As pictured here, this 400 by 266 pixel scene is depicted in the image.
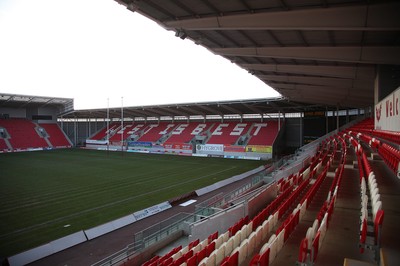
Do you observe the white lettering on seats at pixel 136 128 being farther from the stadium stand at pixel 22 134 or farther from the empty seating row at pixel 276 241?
the empty seating row at pixel 276 241

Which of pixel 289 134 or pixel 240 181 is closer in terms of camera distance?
pixel 240 181

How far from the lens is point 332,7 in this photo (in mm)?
6465

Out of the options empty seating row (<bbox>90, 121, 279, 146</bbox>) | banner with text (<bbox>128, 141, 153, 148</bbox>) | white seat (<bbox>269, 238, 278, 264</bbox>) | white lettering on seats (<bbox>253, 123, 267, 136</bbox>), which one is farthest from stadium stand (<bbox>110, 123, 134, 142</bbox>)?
white seat (<bbox>269, 238, 278, 264</bbox>)

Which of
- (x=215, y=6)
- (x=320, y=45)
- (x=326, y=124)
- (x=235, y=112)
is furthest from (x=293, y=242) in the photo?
(x=235, y=112)

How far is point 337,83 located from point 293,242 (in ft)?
43.0

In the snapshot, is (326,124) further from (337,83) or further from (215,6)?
(215,6)

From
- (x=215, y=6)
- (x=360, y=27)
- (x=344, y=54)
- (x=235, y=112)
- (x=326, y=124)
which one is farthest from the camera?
(x=235, y=112)

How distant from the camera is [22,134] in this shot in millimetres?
52375

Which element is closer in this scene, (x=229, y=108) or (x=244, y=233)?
(x=244, y=233)

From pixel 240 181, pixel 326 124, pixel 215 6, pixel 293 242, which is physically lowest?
pixel 240 181

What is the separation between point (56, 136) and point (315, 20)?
61.8 m

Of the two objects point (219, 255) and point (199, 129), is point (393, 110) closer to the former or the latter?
point (219, 255)

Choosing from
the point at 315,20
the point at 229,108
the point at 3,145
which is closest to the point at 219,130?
the point at 229,108

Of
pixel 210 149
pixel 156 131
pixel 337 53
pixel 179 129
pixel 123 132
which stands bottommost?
pixel 210 149
